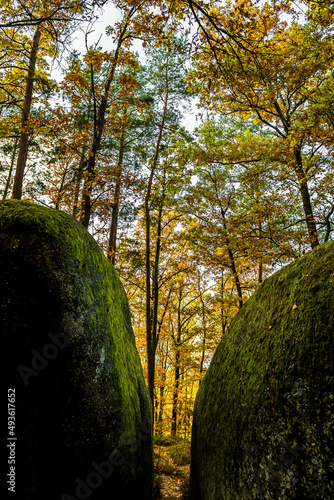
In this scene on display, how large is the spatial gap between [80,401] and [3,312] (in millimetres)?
1234

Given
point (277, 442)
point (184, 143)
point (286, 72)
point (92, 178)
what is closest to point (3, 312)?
point (277, 442)

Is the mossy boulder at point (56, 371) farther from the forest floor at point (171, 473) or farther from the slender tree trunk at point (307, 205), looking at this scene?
the slender tree trunk at point (307, 205)

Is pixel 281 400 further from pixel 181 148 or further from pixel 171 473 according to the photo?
pixel 181 148

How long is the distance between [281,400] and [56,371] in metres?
2.15

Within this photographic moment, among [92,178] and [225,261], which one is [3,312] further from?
[225,261]

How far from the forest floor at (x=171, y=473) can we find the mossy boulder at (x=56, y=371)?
9.45 feet

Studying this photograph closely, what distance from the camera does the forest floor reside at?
539 centimetres

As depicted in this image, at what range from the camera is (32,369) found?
2.55 m

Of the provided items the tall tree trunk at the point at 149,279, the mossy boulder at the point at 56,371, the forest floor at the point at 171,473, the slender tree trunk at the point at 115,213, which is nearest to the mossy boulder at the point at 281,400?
the mossy boulder at the point at 56,371

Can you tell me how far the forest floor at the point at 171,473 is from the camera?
5391 mm

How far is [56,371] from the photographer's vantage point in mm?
2680

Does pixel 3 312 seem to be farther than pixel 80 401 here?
No

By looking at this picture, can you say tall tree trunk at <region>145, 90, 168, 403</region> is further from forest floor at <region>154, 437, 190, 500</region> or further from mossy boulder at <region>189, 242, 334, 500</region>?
mossy boulder at <region>189, 242, 334, 500</region>

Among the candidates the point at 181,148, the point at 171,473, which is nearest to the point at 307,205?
the point at 181,148
